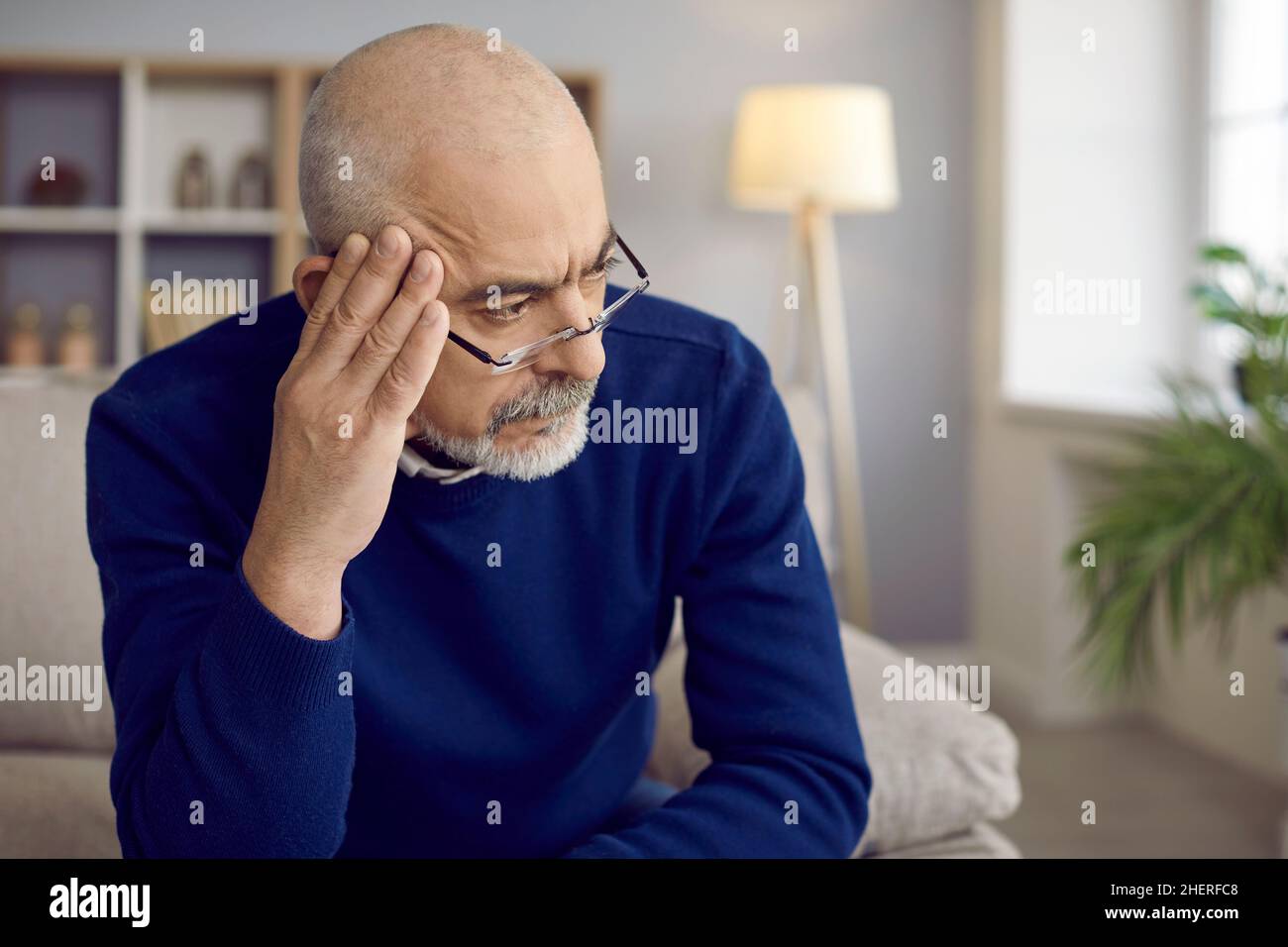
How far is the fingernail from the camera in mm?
750

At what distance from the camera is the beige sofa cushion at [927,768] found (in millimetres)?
1223

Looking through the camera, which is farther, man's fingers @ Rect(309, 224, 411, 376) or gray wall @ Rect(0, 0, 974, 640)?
gray wall @ Rect(0, 0, 974, 640)

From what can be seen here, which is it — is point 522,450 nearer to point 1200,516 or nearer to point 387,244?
point 387,244

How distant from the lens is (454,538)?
976 mm

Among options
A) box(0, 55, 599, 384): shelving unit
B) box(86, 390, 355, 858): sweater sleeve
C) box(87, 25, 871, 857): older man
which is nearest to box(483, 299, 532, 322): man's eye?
box(87, 25, 871, 857): older man

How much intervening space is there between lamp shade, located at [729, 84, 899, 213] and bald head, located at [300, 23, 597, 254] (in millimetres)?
2397

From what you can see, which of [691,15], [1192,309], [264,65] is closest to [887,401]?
[1192,309]

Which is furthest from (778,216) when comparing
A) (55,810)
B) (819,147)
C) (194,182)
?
(55,810)

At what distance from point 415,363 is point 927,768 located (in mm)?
738

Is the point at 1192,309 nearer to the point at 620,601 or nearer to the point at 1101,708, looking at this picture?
the point at 1101,708

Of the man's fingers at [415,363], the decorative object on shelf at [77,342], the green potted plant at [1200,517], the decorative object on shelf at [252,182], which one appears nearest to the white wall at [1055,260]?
the green potted plant at [1200,517]

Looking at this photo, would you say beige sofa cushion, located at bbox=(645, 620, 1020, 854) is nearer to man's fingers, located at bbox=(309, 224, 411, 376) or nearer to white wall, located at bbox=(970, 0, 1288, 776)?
man's fingers, located at bbox=(309, 224, 411, 376)

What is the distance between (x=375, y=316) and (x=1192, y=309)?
3164 millimetres

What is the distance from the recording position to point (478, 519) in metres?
0.98
